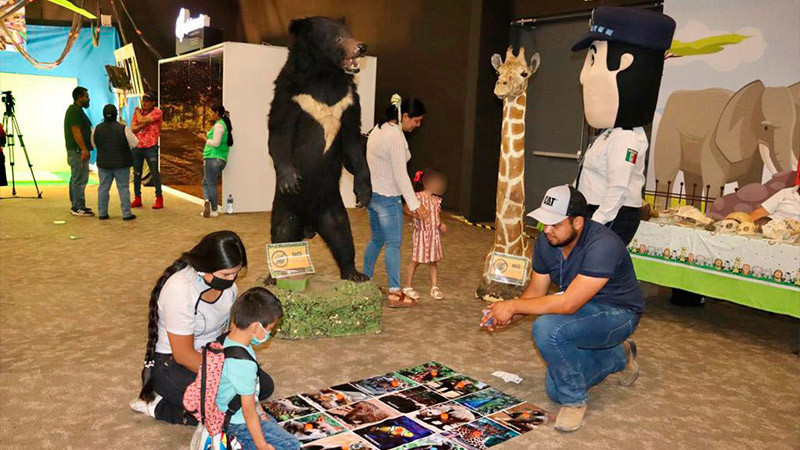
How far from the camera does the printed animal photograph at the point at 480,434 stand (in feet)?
8.70

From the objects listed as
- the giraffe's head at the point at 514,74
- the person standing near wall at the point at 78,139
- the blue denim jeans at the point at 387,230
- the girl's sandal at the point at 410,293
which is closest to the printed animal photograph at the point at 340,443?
the blue denim jeans at the point at 387,230

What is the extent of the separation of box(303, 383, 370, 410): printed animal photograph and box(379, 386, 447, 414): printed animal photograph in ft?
0.41

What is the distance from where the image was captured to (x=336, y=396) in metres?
3.02

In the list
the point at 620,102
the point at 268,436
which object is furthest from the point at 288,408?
the point at 620,102

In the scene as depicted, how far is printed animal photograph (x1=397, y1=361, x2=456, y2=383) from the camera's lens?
3.30 m

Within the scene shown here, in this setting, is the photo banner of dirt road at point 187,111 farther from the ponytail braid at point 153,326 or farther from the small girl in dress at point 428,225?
the ponytail braid at point 153,326

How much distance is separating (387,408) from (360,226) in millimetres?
4941

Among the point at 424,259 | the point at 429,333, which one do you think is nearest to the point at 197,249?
the point at 429,333

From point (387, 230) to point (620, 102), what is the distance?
1.64 metres

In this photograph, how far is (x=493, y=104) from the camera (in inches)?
327

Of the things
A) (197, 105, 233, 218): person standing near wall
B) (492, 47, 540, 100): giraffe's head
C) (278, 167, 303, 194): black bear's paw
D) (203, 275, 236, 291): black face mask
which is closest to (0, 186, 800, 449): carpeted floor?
(203, 275, 236, 291): black face mask

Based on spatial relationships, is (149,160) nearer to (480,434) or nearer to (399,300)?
(399,300)

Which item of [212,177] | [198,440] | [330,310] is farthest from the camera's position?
[212,177]

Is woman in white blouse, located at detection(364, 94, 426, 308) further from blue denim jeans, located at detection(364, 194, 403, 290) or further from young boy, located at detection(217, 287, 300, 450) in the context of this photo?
young boy, located at detection(217, 287, 300, 450)
